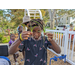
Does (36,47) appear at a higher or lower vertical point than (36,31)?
lower

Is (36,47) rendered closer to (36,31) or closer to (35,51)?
(35,51)

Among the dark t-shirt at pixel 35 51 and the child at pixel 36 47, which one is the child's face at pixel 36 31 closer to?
the child at pixel 36 47

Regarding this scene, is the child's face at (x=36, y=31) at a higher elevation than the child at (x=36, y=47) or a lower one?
higher

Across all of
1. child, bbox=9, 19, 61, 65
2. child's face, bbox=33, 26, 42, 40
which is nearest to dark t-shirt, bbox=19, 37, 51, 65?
child, bbox=9, 19, 61, 65

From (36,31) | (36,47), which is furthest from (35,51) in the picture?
(36,31)

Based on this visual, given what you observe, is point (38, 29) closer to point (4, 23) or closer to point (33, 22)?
point (33, 22)

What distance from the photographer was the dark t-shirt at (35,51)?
1251 millimetres

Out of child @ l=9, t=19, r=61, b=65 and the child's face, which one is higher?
the child's face

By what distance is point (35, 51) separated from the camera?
1279mm

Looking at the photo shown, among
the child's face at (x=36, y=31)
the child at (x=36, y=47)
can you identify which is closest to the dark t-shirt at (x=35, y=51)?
the child at (x=36, y=47)

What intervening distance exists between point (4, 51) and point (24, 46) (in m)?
2.29

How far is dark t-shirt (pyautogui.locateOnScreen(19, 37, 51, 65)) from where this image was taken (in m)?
1.25

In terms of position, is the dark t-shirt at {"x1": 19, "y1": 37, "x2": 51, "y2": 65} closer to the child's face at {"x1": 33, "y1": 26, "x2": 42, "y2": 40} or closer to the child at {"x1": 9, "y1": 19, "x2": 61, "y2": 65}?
the child at {"x1": 9, "y1": 19, "x2": 61, "y2": 65}

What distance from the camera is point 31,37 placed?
132cm
